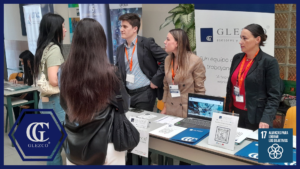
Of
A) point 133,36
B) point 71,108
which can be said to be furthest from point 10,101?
point 71,108

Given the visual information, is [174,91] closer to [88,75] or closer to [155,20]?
[88,75]

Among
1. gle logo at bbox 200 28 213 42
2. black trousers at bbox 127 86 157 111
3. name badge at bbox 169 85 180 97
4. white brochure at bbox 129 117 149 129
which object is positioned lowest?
white brochure at bbox 129 117 149 129

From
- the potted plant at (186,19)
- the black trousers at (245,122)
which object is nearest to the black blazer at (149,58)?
the black trousers at (245,122)

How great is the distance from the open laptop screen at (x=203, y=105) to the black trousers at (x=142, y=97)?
59cm

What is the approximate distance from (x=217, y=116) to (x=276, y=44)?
2278 mm

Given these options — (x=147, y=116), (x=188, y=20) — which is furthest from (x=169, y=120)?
(x=188, y=20)

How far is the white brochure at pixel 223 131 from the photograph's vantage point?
172 centimetres

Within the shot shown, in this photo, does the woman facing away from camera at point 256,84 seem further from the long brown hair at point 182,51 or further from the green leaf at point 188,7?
the green leaf at point 188,7

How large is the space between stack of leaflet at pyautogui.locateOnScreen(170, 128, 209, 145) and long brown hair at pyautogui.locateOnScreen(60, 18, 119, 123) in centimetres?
69

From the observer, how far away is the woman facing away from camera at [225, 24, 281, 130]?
2.07 metres

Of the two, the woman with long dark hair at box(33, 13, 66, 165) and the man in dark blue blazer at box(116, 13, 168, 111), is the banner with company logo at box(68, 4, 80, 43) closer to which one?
the man in dark blue blazer at box(116, 13, 168, 111)

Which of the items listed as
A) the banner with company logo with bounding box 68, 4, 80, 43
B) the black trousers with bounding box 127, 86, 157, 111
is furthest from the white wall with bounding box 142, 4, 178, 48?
the black trousers with bounding box 127, 86, 157, 111

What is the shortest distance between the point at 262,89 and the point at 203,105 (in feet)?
1.60

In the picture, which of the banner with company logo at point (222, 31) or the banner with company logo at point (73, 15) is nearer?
the banner with company logo at point (222, 31)
